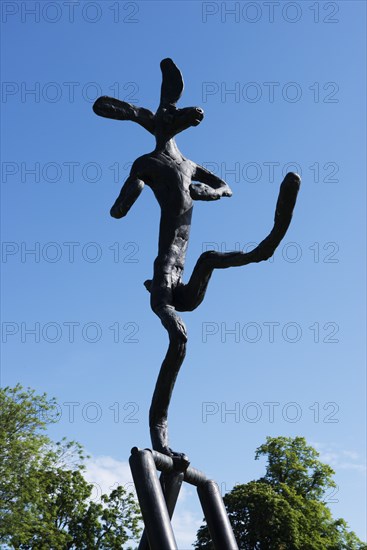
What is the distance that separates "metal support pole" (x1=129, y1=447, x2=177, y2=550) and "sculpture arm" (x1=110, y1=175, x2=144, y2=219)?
2.54m

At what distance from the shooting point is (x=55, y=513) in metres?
32.2

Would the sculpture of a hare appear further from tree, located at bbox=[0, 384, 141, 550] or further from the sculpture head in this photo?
tree, located at bbox=[0, 384, 141, 550]

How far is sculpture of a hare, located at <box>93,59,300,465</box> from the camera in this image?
6012 mm

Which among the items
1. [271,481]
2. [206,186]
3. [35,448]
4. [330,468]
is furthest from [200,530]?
[206,186]

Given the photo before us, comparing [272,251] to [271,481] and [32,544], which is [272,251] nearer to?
[32,544]

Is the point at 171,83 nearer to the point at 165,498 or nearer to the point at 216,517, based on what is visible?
the point at 165,498

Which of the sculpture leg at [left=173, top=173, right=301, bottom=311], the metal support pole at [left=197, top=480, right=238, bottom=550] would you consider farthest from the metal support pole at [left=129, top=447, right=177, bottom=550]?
the sculpture leg at [left=173, top=173, right=301, bottom=311]

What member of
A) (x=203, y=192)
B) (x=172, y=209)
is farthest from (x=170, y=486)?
(x=203, y=192)

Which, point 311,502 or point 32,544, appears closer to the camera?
point 32,544

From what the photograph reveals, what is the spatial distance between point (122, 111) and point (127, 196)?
3.22 feet

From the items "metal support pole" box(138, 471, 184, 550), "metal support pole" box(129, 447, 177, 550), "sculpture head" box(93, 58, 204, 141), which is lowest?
"metal support pole" box(129, 447, 177, 550)

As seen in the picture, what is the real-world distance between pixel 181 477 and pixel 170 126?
351 cm

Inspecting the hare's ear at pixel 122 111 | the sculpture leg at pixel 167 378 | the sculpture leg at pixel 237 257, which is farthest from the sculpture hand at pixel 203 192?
the sculpture leg at pixel 167 378

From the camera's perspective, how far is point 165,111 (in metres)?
7.27
